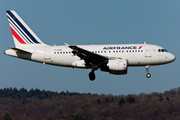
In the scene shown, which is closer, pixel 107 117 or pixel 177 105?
pixel 107 117

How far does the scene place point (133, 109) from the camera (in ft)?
443

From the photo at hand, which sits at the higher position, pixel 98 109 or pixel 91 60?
pixel 91 60

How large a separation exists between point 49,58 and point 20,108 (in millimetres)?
88588

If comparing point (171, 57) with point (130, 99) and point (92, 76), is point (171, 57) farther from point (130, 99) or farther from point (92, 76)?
point (130, 99)

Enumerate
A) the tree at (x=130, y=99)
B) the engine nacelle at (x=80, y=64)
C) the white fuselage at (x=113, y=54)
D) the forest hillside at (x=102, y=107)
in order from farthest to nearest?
the tree at (x=130, y=99)
the forest hillside at (x=102, y=107)
the engine nacelle at (x=80, y=64)
the white fuselage at (x=113, y=54)

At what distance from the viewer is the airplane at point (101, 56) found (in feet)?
140

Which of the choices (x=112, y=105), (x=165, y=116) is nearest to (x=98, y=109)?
(x=112, y=105)

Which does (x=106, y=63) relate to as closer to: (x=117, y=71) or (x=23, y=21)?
(x=117, y=71)

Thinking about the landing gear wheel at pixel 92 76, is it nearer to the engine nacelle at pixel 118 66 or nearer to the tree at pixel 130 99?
the engine nacelle at pixel 118 66

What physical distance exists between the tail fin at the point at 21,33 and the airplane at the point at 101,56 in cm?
137

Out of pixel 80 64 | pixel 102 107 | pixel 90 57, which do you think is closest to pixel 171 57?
pixel 90 57

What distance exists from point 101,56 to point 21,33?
1491 centimetres

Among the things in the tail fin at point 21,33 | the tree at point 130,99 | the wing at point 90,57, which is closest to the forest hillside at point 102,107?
the tree at point 130,99

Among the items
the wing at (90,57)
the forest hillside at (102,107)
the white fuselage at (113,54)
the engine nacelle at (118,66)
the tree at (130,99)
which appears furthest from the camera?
the tree at (130,99)
